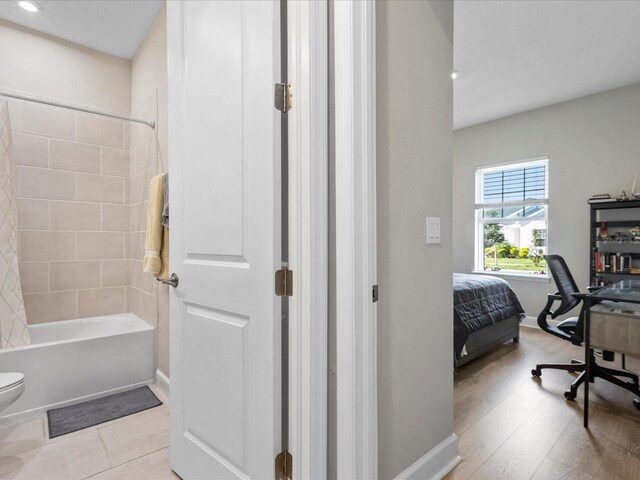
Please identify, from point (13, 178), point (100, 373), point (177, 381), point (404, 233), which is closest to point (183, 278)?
point (177, 381)

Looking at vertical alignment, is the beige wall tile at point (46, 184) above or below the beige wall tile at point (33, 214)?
above

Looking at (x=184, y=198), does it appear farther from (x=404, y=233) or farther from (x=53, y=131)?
(x=53, y=131)

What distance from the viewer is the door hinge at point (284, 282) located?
3.82ft

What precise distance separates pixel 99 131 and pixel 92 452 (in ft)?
8.10

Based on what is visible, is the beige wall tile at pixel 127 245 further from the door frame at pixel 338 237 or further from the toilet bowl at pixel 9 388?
the door frame at pixel 338 237

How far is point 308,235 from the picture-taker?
1.13 metres

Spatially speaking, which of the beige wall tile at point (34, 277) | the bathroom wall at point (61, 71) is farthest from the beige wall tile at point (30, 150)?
the beige wall tile at point (34, 277)

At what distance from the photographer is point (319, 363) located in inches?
45.2

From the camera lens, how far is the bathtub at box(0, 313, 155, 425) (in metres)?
2.11

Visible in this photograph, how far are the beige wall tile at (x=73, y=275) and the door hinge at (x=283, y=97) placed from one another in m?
2.62

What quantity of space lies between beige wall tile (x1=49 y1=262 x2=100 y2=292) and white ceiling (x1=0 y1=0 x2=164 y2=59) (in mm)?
1834

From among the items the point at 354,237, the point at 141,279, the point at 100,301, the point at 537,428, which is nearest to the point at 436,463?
the point at 537,428

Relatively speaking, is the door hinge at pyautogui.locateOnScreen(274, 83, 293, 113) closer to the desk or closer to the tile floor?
the tile floor

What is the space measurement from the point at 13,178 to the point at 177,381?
1.85 m
